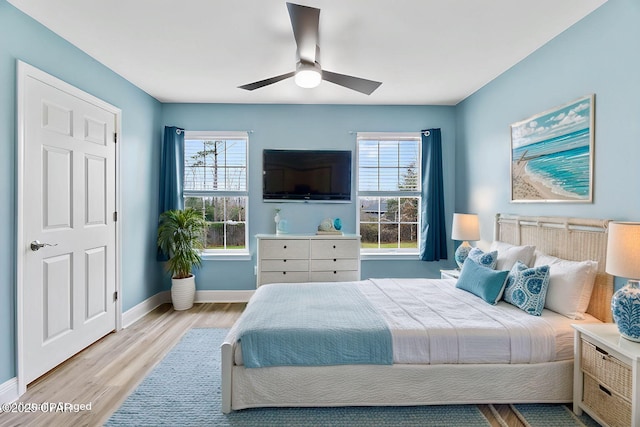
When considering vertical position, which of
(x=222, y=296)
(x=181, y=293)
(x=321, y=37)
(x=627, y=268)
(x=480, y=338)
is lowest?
(x=222, y=296)

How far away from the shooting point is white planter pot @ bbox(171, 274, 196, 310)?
4062mm

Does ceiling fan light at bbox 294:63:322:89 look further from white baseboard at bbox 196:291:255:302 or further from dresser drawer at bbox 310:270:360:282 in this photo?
white baseboard at bbox 196:291:255:302

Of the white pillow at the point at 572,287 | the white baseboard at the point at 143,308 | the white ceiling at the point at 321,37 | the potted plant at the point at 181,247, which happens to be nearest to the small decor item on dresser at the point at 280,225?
the potted plant at the point at 181,247

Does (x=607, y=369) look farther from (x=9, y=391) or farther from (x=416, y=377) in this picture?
(x=9, y=391)

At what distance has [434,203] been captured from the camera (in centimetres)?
427

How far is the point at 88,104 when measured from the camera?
2.94 metres

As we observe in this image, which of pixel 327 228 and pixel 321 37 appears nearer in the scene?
pixel 321 37

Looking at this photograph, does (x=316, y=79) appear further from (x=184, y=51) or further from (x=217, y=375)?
(x=217, y=375)

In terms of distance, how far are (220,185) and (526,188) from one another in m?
3.66

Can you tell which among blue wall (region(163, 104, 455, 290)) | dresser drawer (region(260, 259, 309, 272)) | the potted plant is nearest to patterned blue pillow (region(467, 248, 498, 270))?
blue wall (region(163, 104, 455, 290))

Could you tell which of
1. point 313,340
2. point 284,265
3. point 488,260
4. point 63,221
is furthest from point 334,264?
point 63,221

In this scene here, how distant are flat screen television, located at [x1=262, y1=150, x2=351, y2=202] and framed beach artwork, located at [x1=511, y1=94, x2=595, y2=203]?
6.55ft

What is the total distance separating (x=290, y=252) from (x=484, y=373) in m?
2.43

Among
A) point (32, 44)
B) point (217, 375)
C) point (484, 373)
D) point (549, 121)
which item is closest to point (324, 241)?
point (217, 375)
